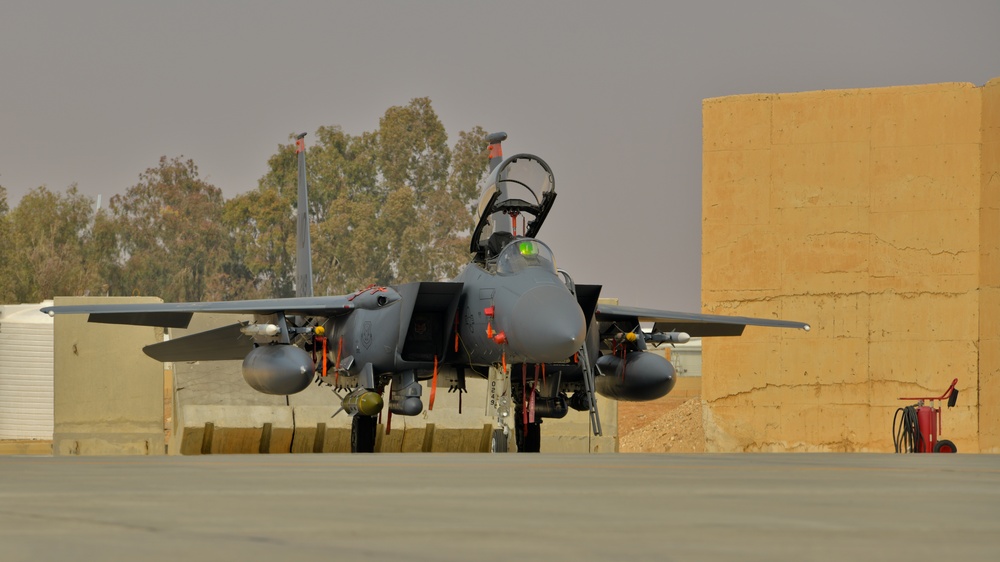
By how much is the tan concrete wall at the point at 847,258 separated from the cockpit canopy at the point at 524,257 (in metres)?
10.9

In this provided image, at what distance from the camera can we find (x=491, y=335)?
16.4 metres

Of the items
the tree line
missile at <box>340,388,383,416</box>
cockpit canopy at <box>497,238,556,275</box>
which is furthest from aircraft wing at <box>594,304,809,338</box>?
the tree line

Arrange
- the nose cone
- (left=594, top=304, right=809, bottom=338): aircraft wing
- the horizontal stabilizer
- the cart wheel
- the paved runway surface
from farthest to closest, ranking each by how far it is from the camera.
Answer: the horizontal stabilizer → (left=594, top=304, right=809, bottom=338): aircraft wing → the cart wheel → the nose cone → the paved runway surface

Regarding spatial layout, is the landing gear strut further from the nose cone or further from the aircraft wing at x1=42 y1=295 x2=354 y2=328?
the nose cone

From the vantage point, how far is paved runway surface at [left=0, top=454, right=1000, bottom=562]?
2824 mm

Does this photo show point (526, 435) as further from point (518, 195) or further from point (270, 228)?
point (270, 228)

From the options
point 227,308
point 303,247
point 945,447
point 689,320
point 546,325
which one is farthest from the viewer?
point 303,247

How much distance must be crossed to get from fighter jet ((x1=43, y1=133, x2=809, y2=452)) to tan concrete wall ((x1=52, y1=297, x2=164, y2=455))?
27.5 feet

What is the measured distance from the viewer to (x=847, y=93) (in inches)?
1027

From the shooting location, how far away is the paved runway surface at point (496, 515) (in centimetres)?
282

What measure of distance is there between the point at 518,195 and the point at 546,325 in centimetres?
265

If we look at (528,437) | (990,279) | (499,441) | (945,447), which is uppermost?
(990,279)

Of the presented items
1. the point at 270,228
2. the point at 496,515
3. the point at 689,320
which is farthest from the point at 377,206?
the point at 496,515

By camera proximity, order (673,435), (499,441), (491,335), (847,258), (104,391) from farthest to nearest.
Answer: (673,435), (104,391), (847,258), (491,335), (499,441)
